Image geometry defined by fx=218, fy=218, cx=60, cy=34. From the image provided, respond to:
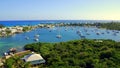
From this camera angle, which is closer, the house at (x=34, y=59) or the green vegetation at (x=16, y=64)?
the green vegetation at (x=16, y=64)

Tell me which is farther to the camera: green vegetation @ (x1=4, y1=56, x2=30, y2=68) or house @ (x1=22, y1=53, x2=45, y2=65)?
house @ (x1=22, y1=53, x2=45, y2=65)

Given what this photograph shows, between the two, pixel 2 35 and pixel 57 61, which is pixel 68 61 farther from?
pixel 2 35

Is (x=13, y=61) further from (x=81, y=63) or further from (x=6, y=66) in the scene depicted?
(x=81, y=63)

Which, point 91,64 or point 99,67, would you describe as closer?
point 99,67

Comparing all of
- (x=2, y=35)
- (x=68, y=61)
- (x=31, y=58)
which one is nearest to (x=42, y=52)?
(x=31, y=58)

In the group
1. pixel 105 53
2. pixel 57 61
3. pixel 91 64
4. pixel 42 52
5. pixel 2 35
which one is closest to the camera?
pixel 91 64

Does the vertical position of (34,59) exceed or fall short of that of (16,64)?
it exceeds it

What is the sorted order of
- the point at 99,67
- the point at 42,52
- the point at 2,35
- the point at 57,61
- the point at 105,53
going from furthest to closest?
the point at 2,35
the point at 42,52
the point at 105,53
the point at 57,61
the point at 99,67

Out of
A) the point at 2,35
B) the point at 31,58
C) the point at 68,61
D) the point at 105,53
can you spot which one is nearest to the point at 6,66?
the point at 31,58

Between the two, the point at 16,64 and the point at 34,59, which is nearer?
the point at 16,64
